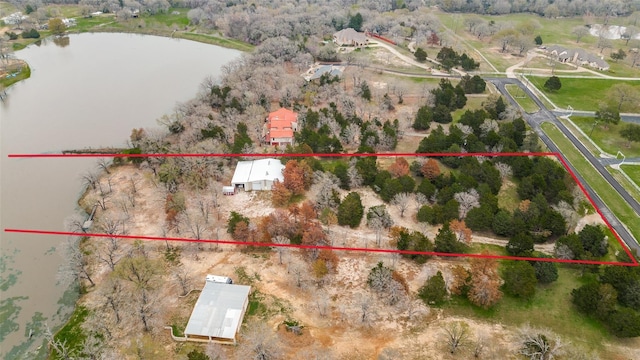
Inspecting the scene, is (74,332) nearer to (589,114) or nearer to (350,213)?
(350,213)

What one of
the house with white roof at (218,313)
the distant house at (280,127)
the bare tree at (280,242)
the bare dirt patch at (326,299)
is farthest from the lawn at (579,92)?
the house with white roof at (218,313)

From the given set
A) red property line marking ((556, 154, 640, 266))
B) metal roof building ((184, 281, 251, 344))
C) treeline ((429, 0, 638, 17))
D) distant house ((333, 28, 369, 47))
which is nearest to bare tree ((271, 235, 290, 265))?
metal roof building ((184, 281, 251, 344))

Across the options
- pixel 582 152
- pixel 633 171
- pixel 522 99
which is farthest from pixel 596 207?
pixel 522 99

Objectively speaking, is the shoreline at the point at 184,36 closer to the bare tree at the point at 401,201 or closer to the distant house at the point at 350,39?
the distant house at the point at 350,39

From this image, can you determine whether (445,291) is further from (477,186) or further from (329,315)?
(477,186)

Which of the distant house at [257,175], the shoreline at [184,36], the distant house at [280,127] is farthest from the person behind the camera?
the shoreline at [184,36]

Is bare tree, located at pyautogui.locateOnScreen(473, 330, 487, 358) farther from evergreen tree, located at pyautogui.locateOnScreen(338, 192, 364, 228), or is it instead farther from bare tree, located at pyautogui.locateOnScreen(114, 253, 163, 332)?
bare tree, located at pyautogui.locateOnScreen(114, 253, 163, 332)
